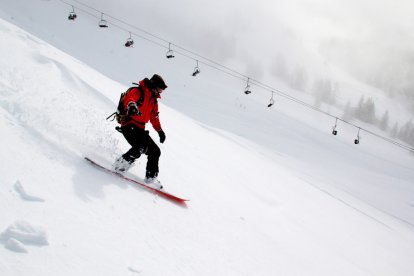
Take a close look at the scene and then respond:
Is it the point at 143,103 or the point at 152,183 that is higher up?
the point at 143,103

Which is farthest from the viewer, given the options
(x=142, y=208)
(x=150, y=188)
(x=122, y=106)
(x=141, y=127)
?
(x=141, y=127)

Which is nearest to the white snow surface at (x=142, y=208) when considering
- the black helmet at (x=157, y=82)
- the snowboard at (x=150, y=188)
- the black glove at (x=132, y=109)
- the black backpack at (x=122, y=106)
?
the snowboard at (x=150, y=188)

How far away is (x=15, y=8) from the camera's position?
2688 cm

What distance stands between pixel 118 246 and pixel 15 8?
28555mm

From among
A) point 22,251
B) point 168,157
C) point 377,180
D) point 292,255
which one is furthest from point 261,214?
point 377,180

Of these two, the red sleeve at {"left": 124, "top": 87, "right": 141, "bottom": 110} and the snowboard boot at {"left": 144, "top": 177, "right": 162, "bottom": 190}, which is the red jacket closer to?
the red sleeve at {"left": 124, "top": 87, "right": 141, "bottom": 110}

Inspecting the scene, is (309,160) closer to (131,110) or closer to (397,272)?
(397,272)

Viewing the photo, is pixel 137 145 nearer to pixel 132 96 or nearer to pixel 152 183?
pixel 152 183

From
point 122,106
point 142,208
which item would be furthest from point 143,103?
point 142,208

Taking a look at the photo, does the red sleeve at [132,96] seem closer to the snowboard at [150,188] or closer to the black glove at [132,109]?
the black glove at [132,109]

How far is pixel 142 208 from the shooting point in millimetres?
5113

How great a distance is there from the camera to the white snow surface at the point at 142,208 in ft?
11.7

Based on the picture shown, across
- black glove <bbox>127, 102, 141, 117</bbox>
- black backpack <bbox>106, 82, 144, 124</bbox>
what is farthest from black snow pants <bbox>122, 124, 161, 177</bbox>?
black glove <bbox>127, 102, 141, 117</bbox>

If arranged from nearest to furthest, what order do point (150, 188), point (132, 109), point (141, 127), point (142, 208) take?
point (142, 208), point (132, 109), point (150, 188), point (141, 127)
